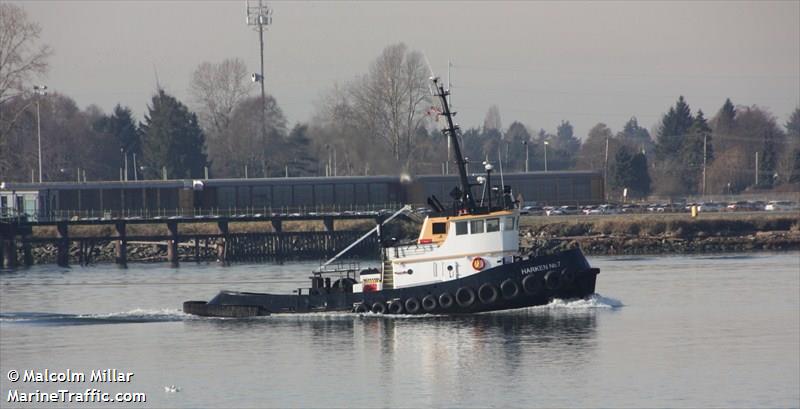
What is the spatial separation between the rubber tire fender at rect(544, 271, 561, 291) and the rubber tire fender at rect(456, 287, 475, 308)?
3.02 meters

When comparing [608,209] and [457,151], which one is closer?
[457,151]

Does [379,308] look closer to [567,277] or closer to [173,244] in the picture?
[567,277]

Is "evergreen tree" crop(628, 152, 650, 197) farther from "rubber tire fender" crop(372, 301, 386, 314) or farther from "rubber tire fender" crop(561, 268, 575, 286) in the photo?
"rubber tire fender" crop(372, 301, 386, 314)

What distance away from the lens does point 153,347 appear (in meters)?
47.5

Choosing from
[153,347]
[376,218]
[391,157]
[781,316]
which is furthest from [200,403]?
[391,157]

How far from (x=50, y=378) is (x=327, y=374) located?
8832 mm

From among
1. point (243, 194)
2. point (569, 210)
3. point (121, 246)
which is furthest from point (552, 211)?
point (121, 246)

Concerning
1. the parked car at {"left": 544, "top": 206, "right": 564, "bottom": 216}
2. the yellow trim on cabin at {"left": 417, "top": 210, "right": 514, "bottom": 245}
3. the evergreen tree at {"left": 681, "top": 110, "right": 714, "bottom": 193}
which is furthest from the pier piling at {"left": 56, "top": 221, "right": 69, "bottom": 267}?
the evergreen tree at {"left": 681, "top": 110, "right": 714, "bottom": 193}

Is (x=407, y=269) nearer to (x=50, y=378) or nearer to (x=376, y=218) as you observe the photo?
(x=50, y=378)

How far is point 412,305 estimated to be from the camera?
5303 centimetres

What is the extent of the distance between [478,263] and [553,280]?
10.2 feet

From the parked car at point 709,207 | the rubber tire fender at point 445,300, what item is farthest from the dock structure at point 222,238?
the rubber tire fender at point 445,300

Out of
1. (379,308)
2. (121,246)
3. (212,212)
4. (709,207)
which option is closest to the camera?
(379,308)

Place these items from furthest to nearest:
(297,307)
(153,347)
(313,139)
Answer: (313,139) < (297,307) < (153,347)
